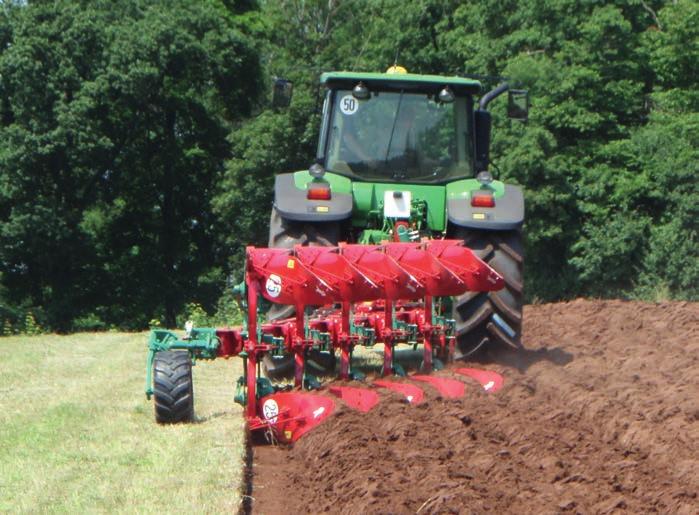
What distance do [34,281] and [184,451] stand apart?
75.4 ft

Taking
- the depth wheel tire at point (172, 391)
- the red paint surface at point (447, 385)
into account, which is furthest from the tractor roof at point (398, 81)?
the depth wheel tire at point (172, 391)

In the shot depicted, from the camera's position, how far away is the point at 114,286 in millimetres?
30547

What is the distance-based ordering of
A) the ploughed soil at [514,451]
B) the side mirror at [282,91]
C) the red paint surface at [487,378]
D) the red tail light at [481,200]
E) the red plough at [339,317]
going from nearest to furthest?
the ploughed soil at [514,451], the red plough at [339,317], the red paint surface at [487,378], the red tail light at [481,200], the side mirror at [282,91]

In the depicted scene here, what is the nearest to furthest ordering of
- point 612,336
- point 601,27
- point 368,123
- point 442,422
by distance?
point 442,422 → point 368,123 → point 612,336 → point 601,27

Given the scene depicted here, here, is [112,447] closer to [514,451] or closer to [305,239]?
[514,451]

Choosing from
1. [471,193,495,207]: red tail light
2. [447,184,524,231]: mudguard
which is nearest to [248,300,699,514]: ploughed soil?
[447,184,524,231]: mudguard

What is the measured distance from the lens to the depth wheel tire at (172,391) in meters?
8.04

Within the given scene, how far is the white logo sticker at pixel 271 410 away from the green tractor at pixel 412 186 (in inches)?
74.9

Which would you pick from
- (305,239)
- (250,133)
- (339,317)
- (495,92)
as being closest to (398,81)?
(495,92)

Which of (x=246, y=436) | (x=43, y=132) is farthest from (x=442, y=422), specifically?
(x=43, y=132)

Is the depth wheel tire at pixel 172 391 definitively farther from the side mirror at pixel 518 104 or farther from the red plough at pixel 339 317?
the side mirror at pixel 518 104

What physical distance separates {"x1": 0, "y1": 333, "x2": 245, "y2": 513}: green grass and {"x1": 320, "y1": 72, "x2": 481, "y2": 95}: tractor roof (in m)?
2.75

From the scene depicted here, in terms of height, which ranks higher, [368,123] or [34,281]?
[368,123]

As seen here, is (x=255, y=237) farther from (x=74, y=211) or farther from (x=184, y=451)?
(x=184, y=451)
